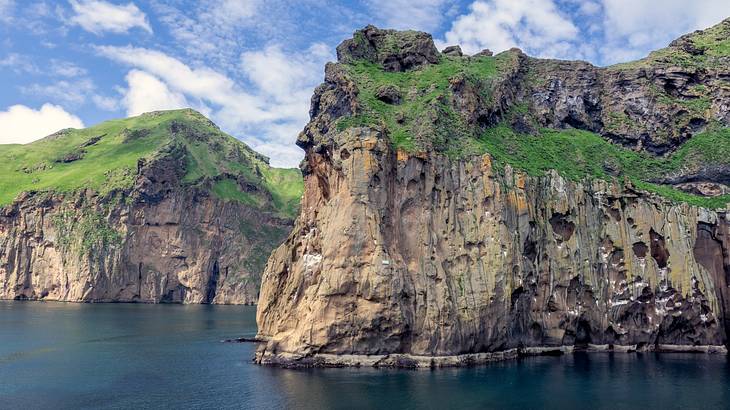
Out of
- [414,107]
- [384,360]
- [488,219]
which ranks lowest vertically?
[384,360]

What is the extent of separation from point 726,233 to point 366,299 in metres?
71.0

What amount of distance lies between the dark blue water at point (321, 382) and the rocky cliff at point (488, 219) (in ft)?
Answer: 19.8

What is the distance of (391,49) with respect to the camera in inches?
4594

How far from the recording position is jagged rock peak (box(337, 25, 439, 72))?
116 m

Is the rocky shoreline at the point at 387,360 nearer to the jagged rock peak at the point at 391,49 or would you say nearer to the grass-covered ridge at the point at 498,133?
the grass-covered ridge at the point at 498,133

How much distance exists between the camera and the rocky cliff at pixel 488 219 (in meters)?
87.1

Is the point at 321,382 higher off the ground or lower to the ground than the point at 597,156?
lower

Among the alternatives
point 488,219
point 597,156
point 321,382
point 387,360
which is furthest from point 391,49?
point 321,382

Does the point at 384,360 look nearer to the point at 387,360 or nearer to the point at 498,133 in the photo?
the point at 387,360

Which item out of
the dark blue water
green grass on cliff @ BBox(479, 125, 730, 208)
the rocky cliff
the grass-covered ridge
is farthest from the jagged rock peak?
the dark blue water

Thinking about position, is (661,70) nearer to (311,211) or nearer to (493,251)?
(493,251)

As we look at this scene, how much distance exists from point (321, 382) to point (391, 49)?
68.6 m

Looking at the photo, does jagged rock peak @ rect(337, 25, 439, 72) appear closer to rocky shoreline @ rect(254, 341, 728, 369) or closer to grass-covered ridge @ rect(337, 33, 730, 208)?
grass-covered ridge @ rect(337, 33, 730, 208)

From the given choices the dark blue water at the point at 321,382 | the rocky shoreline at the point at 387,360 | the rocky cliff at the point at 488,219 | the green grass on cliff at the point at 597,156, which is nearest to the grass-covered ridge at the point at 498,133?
the green grass on cliff at the point at 597,156
